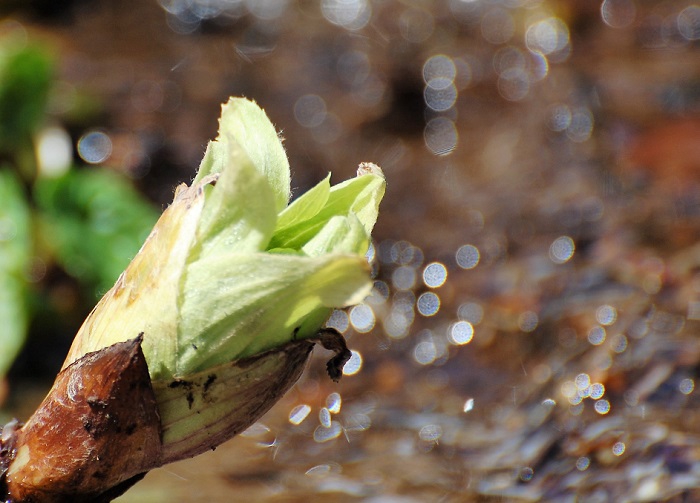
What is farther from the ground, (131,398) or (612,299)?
(131,398)

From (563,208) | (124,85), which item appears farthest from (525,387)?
(124,85)

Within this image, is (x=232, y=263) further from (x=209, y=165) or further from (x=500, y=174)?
(x=500, y=174)

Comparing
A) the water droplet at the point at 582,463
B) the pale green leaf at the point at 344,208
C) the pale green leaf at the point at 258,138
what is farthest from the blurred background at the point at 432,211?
the pale green leaf at the point at 258,138

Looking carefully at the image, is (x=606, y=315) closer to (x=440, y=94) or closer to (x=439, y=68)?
(x=440, y=94)

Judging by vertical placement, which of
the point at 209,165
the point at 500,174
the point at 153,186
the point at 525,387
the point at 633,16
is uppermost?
the point at 209,165

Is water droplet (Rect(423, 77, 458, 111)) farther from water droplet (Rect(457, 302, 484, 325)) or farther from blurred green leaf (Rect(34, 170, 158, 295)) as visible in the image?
blurred green leaf (Rect(34, 170, 158, 295))

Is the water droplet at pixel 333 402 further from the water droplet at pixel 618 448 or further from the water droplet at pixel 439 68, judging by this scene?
the water droplet at pixel 439 68
